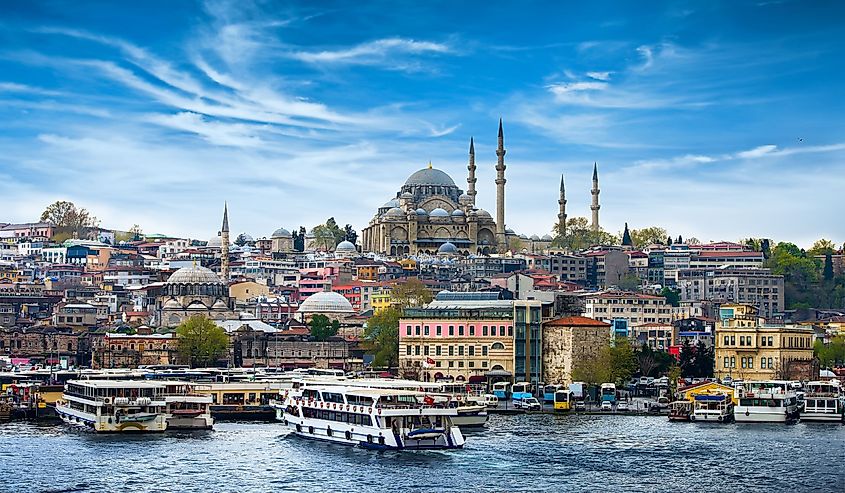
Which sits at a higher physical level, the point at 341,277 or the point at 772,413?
the point at 341,277

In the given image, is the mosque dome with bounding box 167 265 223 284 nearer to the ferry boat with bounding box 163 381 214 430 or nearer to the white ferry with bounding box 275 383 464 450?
the ferry boat with bounding box 163 381 214 430

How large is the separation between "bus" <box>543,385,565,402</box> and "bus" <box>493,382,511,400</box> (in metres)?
1.44

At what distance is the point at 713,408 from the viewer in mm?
54781

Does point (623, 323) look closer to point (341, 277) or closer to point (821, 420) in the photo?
point (821, 420)

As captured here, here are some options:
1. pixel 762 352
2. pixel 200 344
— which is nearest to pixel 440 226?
pixel 200 344

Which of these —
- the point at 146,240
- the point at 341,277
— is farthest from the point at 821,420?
the point at 146,240

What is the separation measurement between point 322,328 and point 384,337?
29.1ft

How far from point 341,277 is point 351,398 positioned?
67470mm

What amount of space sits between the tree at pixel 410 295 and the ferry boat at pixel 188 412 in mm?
31583

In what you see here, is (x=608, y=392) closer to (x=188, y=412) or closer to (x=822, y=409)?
(x=822, y=409)

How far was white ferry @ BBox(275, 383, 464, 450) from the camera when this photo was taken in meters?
43.0

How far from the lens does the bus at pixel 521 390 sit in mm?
58753

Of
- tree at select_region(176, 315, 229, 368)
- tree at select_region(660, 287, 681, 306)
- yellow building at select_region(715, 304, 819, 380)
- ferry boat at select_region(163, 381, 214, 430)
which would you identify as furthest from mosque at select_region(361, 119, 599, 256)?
ferry boat at select_region(163, 381, 214, 430)

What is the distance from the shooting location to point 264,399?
56469 mm
